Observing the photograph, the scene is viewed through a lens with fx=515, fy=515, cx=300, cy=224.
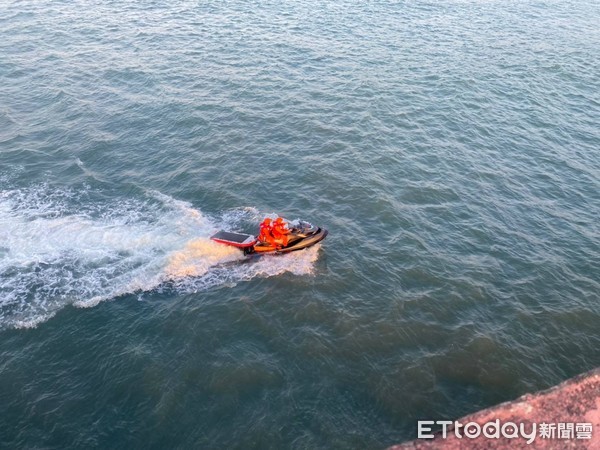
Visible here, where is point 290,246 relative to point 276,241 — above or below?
below

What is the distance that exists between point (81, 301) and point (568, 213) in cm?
2343

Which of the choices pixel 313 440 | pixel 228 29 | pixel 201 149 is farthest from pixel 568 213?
pixel 228 29

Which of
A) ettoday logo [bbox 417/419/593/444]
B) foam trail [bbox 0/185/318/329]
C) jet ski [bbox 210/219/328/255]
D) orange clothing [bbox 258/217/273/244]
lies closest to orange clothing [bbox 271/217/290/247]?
jet ski [bbox 210/219/328/255]

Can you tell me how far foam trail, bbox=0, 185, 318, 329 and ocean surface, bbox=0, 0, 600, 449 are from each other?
113 millimetres

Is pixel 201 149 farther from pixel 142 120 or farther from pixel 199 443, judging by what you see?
pixel 199 443

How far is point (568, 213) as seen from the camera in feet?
86.1

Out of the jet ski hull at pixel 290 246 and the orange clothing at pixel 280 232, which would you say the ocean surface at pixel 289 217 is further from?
the orange clothing at pixel 280 232

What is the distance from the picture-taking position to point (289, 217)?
26.0 m

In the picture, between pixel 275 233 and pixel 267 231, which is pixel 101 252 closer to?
pixel 267 231

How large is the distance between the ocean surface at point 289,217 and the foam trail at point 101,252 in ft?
0.37

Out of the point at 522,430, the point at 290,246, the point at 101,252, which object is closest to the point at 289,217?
the point at 290,246

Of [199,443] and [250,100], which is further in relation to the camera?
[250,100]

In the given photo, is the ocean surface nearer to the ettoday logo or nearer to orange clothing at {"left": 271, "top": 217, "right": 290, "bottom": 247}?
Answer: orange clothing at {"left": 271, "top": 217, "right": 290, "bottom": 247}

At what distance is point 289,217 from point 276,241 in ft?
10.1
